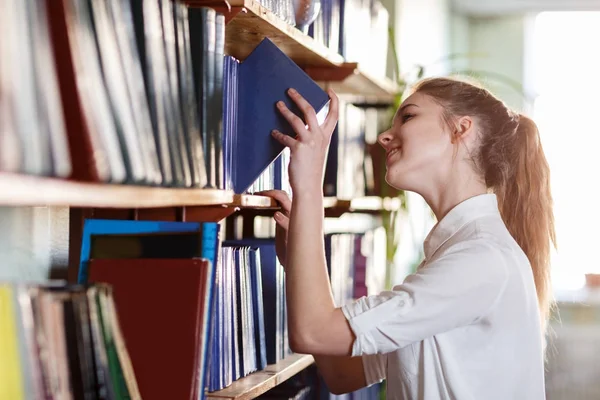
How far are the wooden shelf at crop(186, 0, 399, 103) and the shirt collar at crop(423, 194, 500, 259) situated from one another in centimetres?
53

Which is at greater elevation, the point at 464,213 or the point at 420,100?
the point at 420,100

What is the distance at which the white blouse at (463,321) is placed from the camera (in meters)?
1.33

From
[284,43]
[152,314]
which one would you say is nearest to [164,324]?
[152,314]

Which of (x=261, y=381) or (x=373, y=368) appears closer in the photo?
(x=261, y=381)

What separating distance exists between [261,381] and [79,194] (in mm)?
849

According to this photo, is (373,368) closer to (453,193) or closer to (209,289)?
(453,193)

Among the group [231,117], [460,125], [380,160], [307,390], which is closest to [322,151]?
[231,117]

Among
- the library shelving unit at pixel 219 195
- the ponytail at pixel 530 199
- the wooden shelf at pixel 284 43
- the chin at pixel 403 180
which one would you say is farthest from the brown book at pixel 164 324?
the ponytail at pixel 530 199

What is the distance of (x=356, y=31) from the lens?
2.58 m

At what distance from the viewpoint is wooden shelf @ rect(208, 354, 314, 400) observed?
147cm

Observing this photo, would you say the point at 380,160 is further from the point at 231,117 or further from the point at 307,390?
the point at 231,117

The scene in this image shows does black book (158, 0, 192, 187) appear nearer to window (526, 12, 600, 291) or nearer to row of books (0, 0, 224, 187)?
row of books (0, 0, 224, 187)

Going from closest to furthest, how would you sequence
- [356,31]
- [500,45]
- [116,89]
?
[116,89], [356,31], [500,45]

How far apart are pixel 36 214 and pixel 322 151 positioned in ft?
1.76
